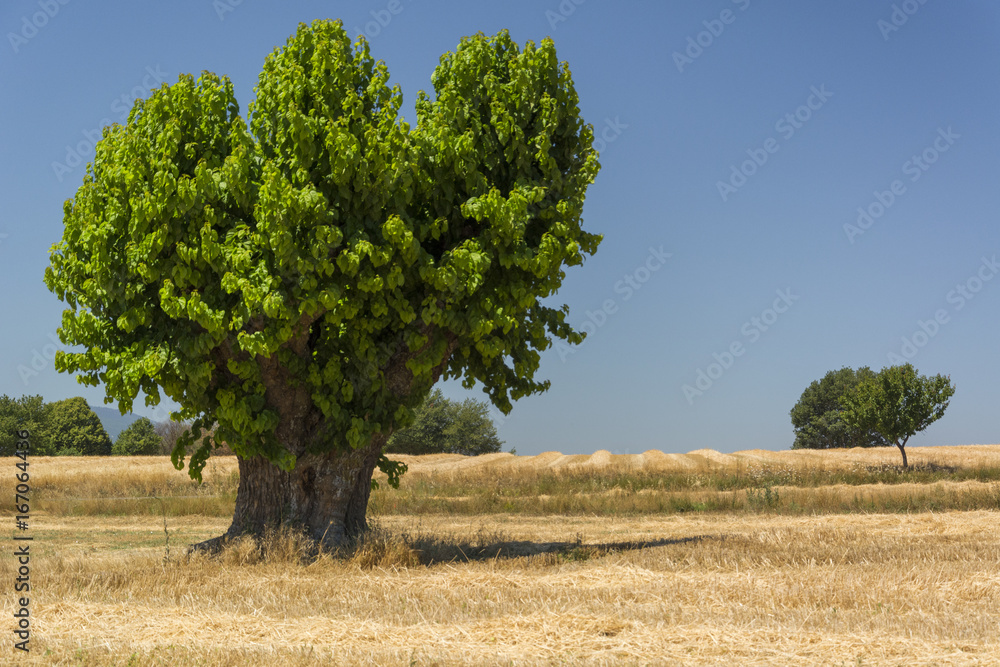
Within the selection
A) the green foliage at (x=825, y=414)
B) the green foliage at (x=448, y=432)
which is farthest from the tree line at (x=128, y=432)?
the green foliage at (x=825, y=414)

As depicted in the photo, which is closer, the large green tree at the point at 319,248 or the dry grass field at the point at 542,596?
the dry grass field at the point at 542,596

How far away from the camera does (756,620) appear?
756 cm

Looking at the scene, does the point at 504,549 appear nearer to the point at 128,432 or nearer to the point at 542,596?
the point at 542,596

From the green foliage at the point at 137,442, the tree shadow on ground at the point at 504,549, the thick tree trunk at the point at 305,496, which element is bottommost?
the tree shadow on ground at the point at 504,549

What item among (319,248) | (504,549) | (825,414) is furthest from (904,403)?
(825,414)

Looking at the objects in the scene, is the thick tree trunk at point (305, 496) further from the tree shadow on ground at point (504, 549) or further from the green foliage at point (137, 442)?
the green foliage at point (137, 442)

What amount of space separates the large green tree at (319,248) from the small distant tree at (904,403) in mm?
39240

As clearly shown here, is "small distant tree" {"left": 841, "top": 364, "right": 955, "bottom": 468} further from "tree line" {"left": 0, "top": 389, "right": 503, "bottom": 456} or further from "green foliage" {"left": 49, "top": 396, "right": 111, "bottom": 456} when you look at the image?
"green foliage" {"left": 49, "top": 396, "right": 111, "bottom": 456}

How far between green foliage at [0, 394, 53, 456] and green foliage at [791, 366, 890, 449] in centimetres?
8404

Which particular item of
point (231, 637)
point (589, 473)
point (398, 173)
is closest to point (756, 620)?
point (231, 637)

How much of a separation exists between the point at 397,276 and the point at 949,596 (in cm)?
846

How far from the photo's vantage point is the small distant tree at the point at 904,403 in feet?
148

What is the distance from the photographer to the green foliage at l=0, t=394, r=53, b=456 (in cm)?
6944

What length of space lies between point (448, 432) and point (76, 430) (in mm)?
35764
